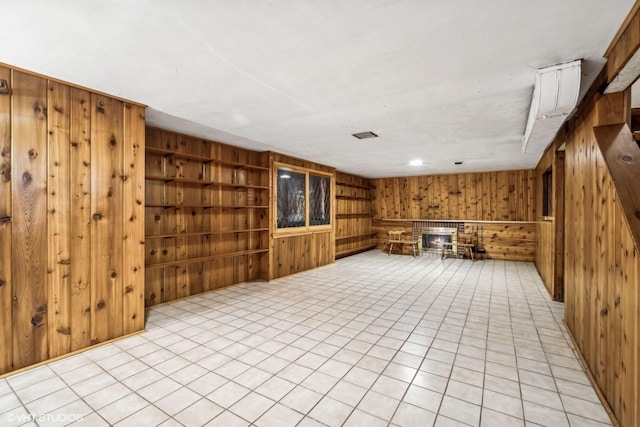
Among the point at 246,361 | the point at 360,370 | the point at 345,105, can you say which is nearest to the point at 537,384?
the point at 360,370

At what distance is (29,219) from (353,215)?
710 centimetres

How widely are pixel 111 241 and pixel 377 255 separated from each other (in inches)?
268

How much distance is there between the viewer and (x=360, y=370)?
2316mm

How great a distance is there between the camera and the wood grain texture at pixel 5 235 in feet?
7.18

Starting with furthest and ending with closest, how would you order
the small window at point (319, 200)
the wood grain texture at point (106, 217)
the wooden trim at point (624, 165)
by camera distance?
the small window at point (319, 200) < the wood grain texture at point (106, 217) < the wooden trim at point (624, 165)

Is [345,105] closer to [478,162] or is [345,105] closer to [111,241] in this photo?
[111,241]

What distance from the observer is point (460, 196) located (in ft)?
26.7

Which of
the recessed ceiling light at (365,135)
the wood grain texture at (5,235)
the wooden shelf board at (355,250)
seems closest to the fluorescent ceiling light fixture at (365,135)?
the recessed ceiling light at (365,135)

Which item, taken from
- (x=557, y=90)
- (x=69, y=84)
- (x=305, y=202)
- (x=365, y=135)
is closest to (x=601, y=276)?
(x=557, y=90)

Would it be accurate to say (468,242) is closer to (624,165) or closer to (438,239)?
(438,239)

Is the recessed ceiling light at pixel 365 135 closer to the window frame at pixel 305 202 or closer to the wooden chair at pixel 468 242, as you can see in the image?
the window frame at pixel 305 202

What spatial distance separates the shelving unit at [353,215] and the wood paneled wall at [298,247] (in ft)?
2.87

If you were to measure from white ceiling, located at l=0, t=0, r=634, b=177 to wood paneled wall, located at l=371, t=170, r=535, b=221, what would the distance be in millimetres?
4962

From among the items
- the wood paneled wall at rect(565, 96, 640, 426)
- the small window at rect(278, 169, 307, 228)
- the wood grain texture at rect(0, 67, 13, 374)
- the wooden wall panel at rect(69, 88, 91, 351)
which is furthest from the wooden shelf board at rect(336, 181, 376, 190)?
the wood grain texture at rect(0, 67, 13, 374)
